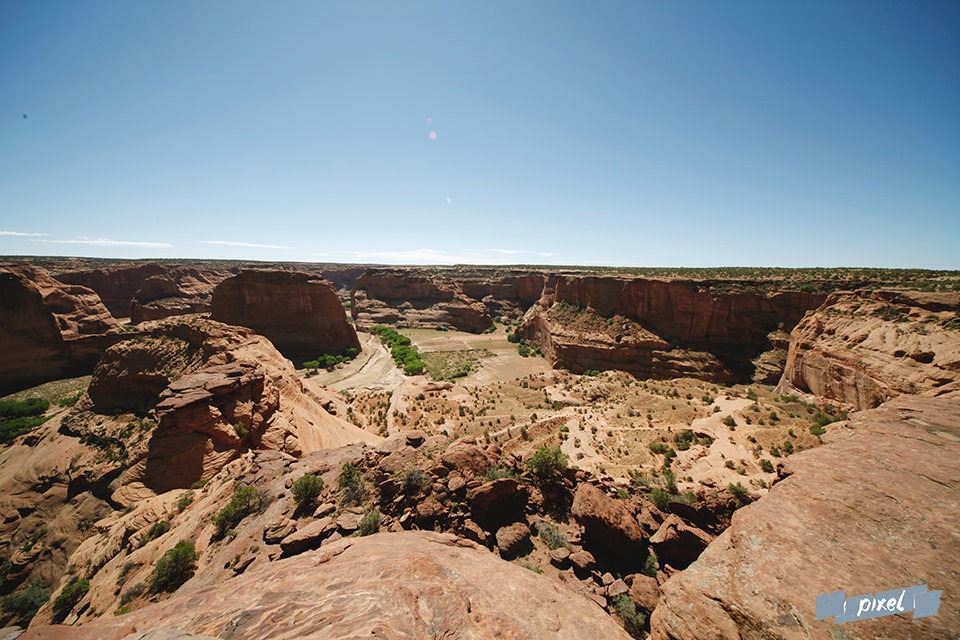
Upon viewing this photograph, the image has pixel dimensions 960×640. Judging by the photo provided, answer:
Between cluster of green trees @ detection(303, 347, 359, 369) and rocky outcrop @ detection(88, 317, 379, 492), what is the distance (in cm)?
1858

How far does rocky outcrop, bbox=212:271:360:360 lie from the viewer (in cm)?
4369

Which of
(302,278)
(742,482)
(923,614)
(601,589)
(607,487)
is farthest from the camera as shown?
(302,278)

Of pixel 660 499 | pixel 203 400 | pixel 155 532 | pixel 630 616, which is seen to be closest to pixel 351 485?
pixel 155 532

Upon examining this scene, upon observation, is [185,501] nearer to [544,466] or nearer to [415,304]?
[544,466]

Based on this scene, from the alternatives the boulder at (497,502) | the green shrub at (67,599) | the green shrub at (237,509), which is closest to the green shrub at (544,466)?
the boulder at (497,502)

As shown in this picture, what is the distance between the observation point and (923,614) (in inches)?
176

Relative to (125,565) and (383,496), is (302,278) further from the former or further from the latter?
(383,496)

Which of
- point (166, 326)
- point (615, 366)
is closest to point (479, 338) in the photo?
point (615, 366)

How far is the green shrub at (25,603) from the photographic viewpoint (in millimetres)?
10215

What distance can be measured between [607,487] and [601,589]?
366 cm

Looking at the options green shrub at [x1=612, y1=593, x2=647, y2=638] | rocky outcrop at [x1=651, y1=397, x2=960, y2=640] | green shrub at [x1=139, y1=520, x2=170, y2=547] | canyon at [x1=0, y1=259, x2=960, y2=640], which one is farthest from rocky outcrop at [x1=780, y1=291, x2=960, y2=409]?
Result: green shrub at [x1=139, y1=520, x2=170, y2=547]

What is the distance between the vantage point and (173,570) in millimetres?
8977

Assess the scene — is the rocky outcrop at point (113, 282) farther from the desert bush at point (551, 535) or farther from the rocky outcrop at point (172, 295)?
the desert bush at point (551, 535)

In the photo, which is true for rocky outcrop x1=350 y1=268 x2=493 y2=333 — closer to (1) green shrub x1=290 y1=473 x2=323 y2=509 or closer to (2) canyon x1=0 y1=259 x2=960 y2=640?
(2) canyon x1=0 y1=259 x2=960 y2=640
